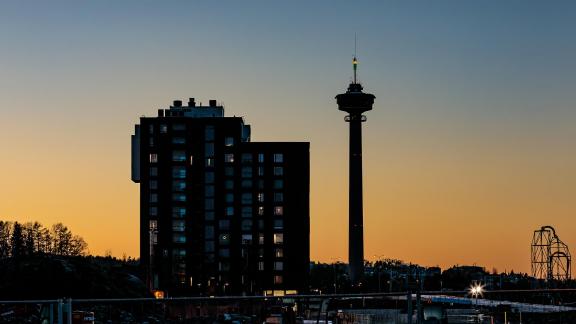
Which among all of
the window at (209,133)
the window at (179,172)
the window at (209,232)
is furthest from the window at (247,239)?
the window at (209,133)

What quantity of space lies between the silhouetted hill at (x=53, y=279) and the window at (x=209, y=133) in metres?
57.9

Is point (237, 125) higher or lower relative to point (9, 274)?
higher

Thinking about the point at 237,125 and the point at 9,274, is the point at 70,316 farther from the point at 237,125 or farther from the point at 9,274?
the point at 237,125

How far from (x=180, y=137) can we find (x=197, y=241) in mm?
18907

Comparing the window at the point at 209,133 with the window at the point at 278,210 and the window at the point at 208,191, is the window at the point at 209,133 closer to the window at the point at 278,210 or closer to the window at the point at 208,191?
the window at the point at 208,191

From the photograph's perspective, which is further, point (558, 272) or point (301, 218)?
point (301, 218)

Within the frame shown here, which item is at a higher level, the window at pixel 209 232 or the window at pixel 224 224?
the window at pixel 224 224

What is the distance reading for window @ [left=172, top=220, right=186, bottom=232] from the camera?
17125cm

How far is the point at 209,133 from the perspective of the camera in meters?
173

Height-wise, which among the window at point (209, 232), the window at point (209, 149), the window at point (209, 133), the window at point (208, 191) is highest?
the window at point (209, 133)

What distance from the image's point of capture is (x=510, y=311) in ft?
68.9

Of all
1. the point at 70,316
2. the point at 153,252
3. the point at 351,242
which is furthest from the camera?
the point at 351,242

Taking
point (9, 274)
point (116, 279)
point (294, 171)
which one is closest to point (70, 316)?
point (9, 274)

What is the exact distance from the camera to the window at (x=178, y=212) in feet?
562
